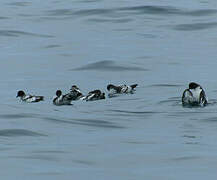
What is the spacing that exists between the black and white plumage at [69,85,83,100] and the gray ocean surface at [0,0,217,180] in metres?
0.68

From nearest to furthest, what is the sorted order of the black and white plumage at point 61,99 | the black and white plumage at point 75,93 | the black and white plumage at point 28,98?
1. the black and white plumage at point 61,99
2. the black and white plumage at point 28,98
3. the black and white plumage at point 75,93

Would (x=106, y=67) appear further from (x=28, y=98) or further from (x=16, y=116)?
(x=16, y=116)

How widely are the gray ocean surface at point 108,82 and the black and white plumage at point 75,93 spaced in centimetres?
68

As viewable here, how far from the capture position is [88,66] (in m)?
32.8

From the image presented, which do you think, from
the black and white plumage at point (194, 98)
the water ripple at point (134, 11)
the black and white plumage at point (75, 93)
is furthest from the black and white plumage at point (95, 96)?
the water ripple at point (134, 11)

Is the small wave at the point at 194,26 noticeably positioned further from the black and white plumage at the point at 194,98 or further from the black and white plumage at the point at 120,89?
the black and white plumage at the point at 194,98

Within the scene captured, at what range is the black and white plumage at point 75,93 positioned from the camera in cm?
2562

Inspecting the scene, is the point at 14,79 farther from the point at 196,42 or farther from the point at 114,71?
the point at 196,42

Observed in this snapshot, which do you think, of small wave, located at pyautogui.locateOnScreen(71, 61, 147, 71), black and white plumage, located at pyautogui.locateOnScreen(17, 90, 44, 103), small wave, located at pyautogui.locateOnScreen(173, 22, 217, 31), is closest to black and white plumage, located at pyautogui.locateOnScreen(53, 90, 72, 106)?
black and white plumage, located at pyautogui.locateOnScreen(17, 90, 44, 103)

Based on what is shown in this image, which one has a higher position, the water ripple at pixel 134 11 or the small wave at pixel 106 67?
the water ripple at pixel 134 11

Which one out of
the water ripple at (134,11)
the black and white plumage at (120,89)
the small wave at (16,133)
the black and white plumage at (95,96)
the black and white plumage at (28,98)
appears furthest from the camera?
the water ripple at (134,11)

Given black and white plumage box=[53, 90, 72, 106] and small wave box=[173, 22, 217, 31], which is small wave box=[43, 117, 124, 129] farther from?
small wave box=[173, 22, 217, 31]

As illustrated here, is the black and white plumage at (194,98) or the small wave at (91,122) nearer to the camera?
the small wave at (91,122)

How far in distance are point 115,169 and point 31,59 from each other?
18773mm
